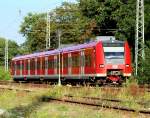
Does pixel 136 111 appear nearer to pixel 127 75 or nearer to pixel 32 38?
pixel 127 75

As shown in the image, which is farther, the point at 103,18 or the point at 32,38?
the point at 32,38

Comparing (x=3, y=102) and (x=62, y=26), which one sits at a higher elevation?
(x=62, y=26)

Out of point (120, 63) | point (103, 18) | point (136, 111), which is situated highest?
point (103, 18)

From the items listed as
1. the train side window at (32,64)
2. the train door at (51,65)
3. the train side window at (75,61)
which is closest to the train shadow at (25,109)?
the train side window at (75,61)

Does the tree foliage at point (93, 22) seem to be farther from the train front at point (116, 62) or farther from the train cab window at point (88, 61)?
the train cab window at point (88, 61)

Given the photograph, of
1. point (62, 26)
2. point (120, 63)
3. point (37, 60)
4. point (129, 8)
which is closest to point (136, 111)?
point (120, 63)

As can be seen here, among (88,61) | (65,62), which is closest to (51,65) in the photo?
(65,62)

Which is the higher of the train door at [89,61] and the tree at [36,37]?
the tree at [36,37]

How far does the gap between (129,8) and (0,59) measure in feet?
290

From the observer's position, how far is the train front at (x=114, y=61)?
34.0 metres

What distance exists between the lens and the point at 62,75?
40.0 metres

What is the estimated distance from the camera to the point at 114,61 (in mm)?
34344

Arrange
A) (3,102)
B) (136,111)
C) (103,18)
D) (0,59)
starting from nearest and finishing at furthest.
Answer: (136,111)
(3,102)
(103,18)
(0,59)

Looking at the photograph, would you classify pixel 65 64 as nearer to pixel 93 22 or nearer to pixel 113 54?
pixel 113 54
